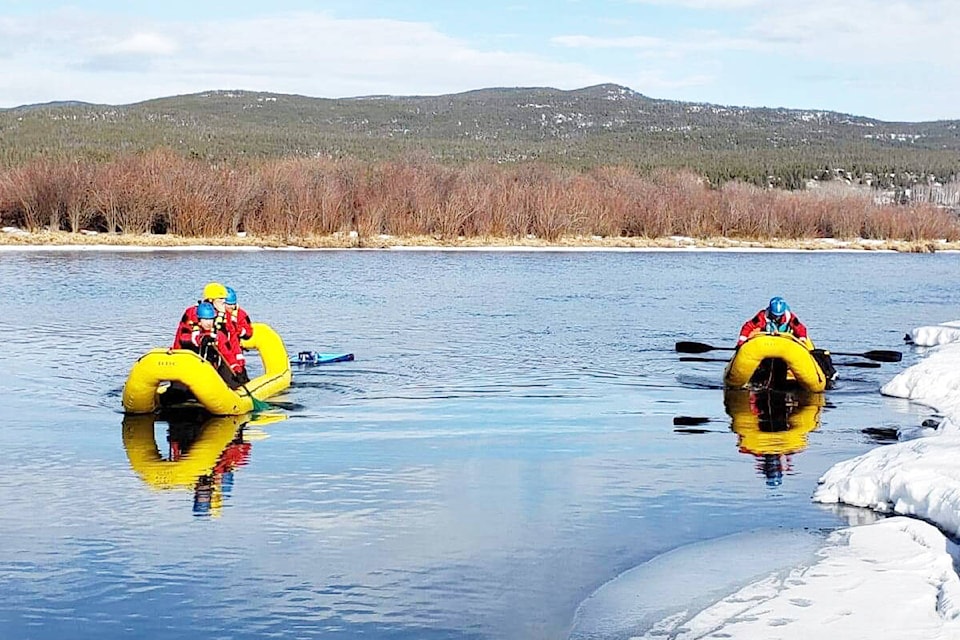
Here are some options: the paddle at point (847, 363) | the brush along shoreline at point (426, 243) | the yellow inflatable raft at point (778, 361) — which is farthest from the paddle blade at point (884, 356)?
the brush along shoreline at point (426, 243)

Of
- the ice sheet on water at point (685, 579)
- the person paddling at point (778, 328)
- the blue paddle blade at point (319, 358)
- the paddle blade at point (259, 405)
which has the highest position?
the person paddling at point (778, 328)

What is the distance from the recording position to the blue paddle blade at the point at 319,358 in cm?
1955

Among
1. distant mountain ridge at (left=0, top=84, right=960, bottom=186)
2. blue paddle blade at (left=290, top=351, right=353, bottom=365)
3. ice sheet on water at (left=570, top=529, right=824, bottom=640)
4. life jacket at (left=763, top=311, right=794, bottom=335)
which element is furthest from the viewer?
Result: distant mountain ridge at (left=0, top=84, right=960, bottom=186)

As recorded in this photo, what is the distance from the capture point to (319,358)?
19.7 m

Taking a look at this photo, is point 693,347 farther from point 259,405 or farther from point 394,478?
point 394,478

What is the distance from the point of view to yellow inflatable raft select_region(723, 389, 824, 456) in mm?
14039

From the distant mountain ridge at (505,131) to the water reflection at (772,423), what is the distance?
88.4 m

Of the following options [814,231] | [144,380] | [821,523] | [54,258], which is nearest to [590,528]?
[821,523]

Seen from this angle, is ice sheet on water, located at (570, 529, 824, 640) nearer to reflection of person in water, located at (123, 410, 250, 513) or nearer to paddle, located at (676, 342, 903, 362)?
reflection of person in water, located at (123, 410, 250, 513)

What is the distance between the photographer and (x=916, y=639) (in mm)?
7145

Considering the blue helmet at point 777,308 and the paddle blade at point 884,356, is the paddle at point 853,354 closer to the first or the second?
the paddle blade at point 884,356

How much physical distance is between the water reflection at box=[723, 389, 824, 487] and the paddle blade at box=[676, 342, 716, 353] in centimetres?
375

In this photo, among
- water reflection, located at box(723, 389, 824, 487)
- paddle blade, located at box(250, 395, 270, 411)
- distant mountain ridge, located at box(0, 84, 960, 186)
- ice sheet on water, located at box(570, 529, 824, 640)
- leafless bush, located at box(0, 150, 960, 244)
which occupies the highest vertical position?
distant mountain ridge, located at box(0, 84, 960, 186)

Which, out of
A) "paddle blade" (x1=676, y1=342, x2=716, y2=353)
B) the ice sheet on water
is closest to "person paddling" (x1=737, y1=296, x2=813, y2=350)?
"paddle blade" (x1=676, y1=342, x2=716, y2=353)
